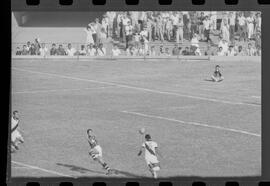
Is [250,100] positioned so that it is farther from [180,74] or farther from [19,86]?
[19,86]

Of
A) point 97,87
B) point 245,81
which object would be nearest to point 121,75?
point 97,87

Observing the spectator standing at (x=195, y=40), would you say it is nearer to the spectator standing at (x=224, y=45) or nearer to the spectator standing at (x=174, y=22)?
the spectator standing at (x=174, y=22)

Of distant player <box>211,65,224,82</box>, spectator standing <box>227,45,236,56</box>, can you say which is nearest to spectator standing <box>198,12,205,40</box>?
spectator standing <box>227,45,236,56</box>

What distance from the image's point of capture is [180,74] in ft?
116

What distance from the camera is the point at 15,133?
1220 inches

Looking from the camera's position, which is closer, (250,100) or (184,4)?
(184,4)

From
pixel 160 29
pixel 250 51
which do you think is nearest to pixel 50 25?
pixel 160 29

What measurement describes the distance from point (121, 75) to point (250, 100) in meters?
3.60

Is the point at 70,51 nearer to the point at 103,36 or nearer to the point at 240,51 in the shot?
A: the point at 103,36

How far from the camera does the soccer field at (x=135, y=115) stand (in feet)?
103

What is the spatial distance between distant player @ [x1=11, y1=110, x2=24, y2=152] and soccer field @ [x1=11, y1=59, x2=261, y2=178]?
0.64ft

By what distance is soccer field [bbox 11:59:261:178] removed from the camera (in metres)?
31.4

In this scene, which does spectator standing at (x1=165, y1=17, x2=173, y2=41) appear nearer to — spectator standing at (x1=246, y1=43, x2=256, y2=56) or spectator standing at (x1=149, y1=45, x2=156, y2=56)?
spectator standing at (x1=149, y1=45, x2=156, y2=56)

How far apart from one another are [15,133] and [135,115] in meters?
4.91
